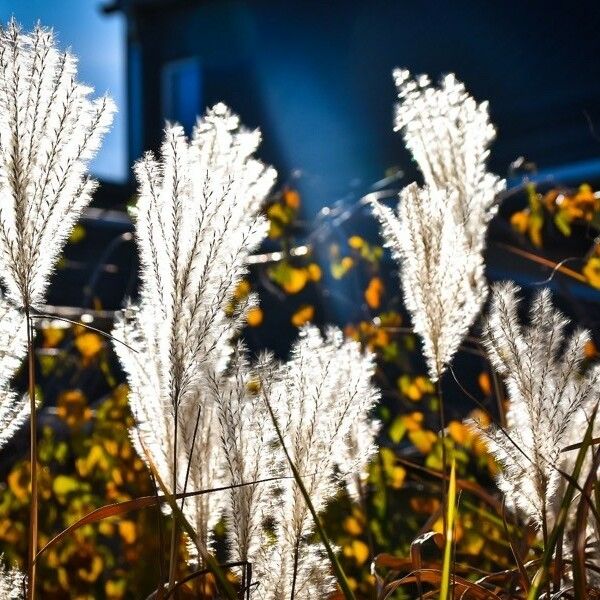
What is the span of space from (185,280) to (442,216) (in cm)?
52

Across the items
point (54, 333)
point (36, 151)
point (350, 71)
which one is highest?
point (350, 71)

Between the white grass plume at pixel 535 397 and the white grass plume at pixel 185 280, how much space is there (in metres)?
0.44

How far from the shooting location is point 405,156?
1090 cm

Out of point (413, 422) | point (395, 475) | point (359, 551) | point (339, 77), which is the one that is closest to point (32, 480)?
point (359, 551)

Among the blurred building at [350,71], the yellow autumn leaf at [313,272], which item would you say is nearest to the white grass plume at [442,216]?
the yellow autumn leaf at [313,272]

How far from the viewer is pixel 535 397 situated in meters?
1.56

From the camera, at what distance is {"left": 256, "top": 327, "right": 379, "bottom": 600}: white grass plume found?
58.6 inches

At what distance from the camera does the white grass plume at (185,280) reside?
140 cm

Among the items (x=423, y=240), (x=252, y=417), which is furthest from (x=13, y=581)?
(x=423, y=240)

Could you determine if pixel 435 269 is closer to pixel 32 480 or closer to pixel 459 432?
pixel 32 480

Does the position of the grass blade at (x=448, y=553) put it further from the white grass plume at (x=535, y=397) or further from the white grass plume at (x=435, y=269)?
the white grass plume at (x=435, y=269)

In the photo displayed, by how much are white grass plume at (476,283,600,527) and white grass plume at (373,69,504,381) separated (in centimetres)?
7

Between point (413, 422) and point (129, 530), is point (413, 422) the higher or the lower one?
the higher one

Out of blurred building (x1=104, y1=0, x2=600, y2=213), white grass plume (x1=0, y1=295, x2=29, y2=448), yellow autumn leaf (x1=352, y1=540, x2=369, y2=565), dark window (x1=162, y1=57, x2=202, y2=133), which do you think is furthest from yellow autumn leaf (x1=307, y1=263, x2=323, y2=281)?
dark window (x1=162, y1=57, x2=202, y2=133)
